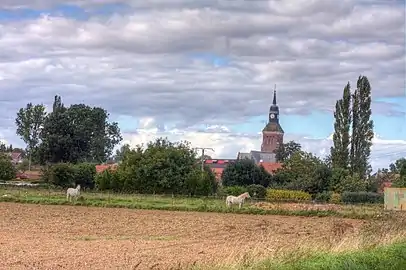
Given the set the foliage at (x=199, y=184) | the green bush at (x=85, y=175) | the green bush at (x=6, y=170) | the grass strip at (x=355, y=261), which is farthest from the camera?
the green bush at (x=6, y=170)

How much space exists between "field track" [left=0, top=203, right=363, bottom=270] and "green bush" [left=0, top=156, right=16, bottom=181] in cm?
4691

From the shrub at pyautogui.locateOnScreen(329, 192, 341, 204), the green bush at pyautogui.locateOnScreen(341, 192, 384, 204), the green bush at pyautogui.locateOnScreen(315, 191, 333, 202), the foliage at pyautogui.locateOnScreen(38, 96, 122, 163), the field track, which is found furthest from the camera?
the foliage at pyautogui.locateOnScreen(38, 96, 122, 163)

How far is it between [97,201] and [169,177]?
25631mm

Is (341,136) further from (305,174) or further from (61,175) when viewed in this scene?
(61,175)

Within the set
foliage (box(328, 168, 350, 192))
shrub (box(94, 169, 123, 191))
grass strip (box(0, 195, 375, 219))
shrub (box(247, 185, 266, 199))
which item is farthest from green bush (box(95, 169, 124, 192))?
foliage (box(328, 168, 350, 192))

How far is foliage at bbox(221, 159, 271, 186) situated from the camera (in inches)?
4070

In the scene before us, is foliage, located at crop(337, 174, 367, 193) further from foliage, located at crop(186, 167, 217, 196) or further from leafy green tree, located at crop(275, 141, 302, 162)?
leafy green tree, located at crop(275, 141, 302, 162)

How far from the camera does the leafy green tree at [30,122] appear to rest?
149 meters

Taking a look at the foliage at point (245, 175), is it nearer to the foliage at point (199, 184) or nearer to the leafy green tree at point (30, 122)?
the foliage at point (199, 184)

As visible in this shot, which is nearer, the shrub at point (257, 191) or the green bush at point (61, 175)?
the shrub at point (257, 191)

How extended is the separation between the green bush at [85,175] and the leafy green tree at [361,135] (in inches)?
1367

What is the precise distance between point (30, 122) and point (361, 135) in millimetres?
84302

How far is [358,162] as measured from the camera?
288ft

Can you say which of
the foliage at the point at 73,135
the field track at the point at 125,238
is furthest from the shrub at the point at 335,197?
the foliage at the point at 73,135
